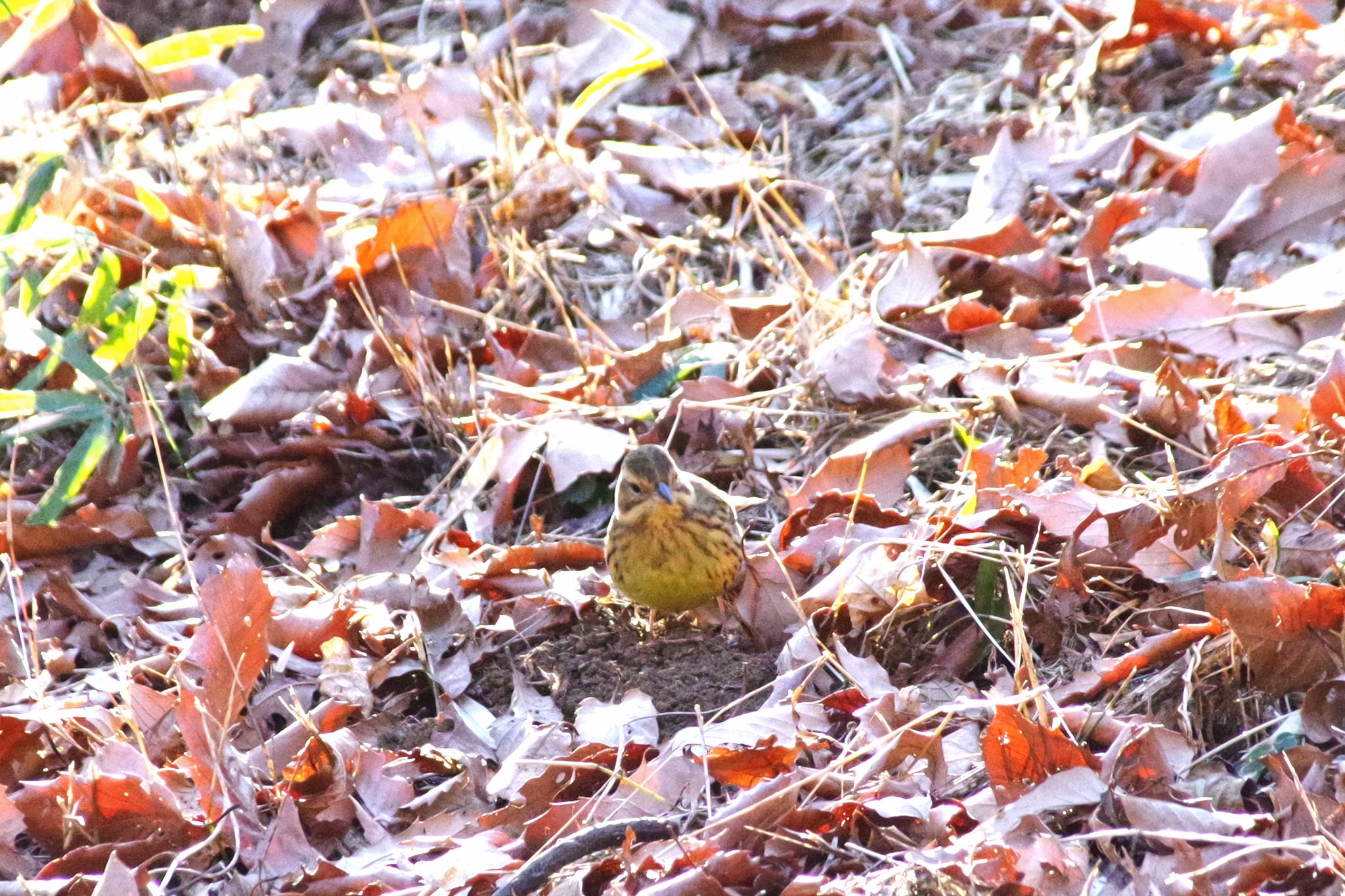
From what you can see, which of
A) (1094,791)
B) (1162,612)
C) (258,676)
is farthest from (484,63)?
(1094,791)

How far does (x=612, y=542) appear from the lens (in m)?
4.27

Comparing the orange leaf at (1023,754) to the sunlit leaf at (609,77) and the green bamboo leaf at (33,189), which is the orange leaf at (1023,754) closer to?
the sunlit leaf at (609,77)

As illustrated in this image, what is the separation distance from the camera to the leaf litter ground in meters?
3.16

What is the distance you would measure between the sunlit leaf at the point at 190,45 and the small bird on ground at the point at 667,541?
372cm

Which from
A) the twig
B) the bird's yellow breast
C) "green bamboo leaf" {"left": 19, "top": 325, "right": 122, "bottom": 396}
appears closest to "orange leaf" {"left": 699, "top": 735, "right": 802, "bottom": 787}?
the twig

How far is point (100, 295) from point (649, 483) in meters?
1.99

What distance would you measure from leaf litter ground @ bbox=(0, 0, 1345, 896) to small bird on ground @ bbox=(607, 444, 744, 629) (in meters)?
0.12

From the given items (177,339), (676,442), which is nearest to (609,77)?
(676,442)

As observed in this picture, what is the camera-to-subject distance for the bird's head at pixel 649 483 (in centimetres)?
421

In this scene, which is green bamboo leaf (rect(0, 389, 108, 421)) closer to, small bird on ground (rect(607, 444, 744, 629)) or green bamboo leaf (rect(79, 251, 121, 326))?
green bamboo leaf (rect(79, 251, 121, 326))

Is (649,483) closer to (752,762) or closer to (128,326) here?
(752,762)

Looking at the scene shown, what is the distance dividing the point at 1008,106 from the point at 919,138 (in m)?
0.42

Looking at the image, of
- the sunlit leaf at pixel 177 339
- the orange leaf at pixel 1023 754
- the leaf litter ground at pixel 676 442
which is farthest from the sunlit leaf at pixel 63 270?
the orange leaf at pixel 1023 754

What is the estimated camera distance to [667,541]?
403 centimetres
